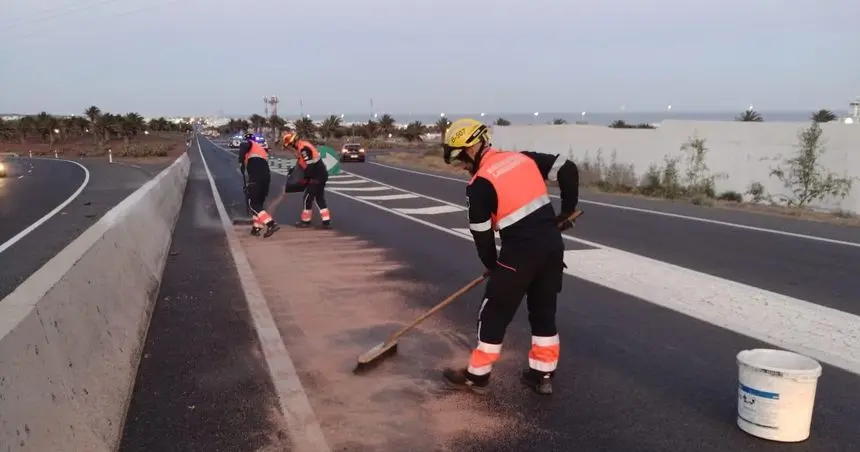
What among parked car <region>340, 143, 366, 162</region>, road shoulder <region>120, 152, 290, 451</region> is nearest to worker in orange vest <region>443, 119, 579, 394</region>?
road shoulder <region>120, 152, 290, 451</region>

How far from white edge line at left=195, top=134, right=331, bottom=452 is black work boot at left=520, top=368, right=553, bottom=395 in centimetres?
147

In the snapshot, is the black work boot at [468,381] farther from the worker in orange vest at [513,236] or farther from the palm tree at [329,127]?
the palm tree at [329,127]

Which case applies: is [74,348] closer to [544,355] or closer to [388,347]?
[388,347]

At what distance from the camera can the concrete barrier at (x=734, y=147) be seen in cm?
1889

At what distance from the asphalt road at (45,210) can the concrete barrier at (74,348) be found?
369 cm

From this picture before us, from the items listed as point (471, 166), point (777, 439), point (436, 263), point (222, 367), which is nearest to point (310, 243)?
point (436, 263)

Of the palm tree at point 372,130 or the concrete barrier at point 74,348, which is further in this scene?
the palm tree at point 372,130

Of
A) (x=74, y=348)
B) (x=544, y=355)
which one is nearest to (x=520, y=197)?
(x=544, y=355)

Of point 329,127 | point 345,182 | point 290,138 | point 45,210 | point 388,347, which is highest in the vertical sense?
point 290,138

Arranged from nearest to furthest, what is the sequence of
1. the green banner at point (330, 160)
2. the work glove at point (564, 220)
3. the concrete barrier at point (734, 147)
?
the work glove at point (564, 220) < the green banner at point (330, 160) < the concrete barrier at point (734, 147)

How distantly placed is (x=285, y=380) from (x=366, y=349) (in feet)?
2.99

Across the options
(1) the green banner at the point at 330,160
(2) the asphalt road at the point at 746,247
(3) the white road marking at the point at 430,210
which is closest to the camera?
(2) the asphalt road at the point at 746,247

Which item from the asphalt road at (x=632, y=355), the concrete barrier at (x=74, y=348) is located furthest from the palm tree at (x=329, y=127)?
the concrete barrier at (x=74, y=348)

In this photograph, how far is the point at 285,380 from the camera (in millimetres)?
4816
